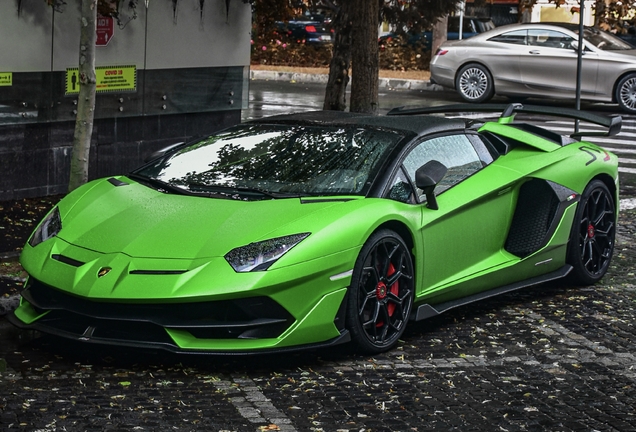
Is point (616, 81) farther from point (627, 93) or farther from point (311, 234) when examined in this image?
point (311, 234)

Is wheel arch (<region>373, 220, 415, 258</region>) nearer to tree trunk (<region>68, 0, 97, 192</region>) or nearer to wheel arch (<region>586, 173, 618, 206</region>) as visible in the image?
wheel arch (<region>586, 173, 618, 206</region>)

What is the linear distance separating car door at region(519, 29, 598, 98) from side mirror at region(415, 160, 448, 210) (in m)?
14.6

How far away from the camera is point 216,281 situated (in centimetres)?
569

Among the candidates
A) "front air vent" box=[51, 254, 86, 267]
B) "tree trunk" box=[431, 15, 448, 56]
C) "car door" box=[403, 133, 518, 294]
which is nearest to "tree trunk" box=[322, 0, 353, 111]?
"car door" box=[403, 133, 518, 294]

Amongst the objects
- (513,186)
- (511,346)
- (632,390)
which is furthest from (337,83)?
(632,390)

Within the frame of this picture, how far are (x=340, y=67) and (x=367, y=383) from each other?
28.3 feet

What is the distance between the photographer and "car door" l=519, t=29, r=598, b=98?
68.0 feet

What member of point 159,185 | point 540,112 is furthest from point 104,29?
point 159,185

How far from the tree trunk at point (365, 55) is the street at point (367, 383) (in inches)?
207

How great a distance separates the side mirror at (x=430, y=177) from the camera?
6.56 m

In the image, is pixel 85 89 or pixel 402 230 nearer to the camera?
pixel 402 230

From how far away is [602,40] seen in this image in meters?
21.2

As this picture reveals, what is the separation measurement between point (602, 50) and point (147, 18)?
1118cm

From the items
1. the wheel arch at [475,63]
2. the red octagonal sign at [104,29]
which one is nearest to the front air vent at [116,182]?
the red octagonal sign at [104,29]
